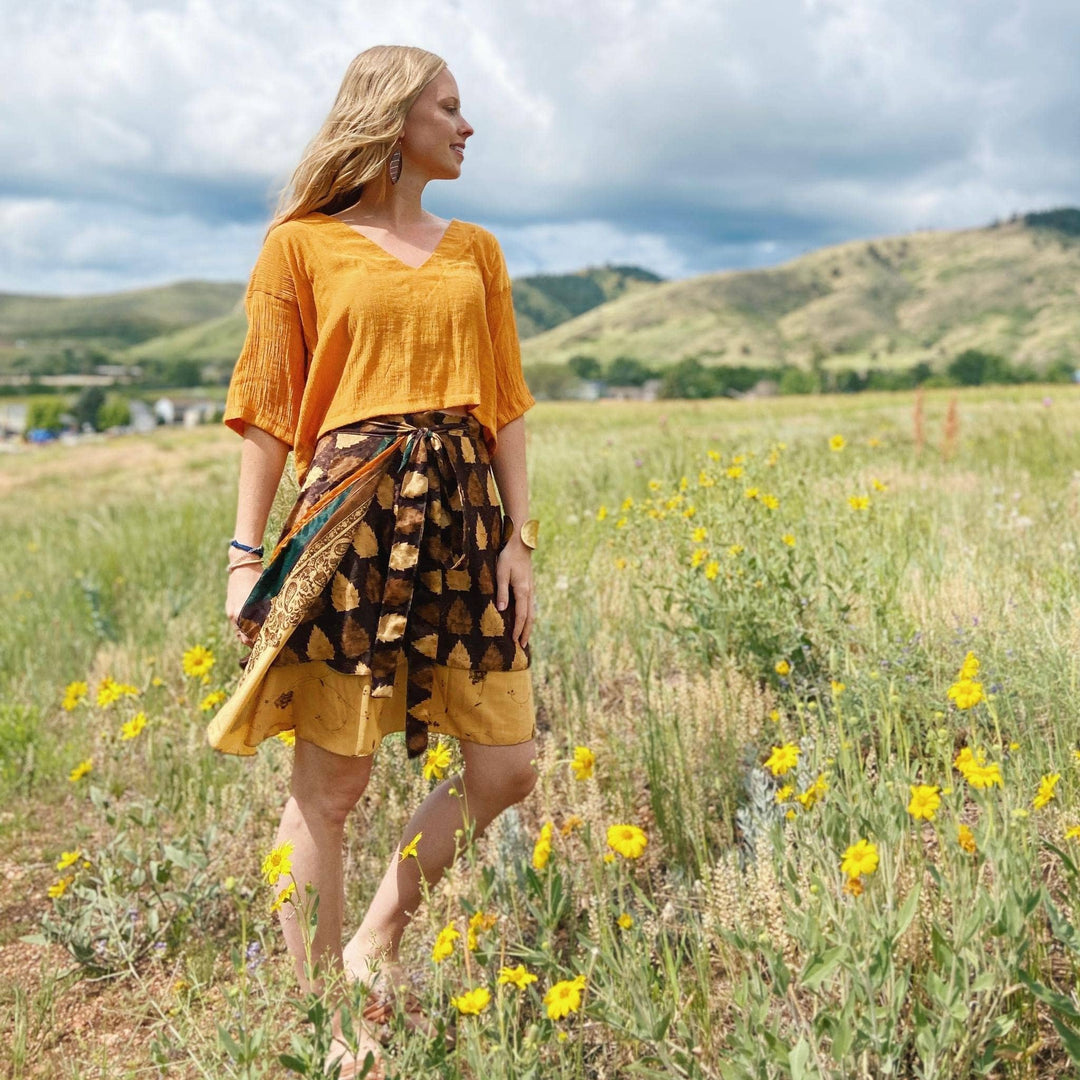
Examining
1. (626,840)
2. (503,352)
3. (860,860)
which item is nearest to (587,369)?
(503,352)

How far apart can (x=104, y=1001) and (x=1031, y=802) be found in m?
2.35

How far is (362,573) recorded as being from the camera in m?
2.01

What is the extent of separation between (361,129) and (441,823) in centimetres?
155

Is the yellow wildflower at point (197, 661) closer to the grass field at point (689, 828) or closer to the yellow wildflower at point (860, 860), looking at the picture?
the grass field at point (689, 828)

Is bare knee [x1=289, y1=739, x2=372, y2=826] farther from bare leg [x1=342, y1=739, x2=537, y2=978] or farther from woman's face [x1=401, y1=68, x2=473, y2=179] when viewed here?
woman's face [x1=401, y1=68, x2=473, y2=179]

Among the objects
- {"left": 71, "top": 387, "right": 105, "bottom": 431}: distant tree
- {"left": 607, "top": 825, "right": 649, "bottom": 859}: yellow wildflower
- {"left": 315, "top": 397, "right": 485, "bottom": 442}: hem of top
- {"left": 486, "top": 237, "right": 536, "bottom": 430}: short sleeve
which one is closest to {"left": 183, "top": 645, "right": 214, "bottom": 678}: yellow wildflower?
{"left": 315, "top": 397, "right": 485, "bottom": 442}: hem of top

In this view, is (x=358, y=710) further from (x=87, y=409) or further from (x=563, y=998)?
(x=87, y=409)

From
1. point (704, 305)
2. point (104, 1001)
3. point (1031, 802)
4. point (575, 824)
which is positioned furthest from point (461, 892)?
point (704, 305)

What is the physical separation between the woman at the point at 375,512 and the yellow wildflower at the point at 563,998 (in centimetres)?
58

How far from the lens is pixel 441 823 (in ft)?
7.09

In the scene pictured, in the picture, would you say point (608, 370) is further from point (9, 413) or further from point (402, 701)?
point (402, 701)

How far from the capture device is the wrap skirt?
199 centimetres

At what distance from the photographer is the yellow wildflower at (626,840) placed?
1599 millimetres

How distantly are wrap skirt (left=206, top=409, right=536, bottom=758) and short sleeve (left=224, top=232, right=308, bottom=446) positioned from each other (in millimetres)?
148
